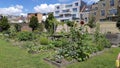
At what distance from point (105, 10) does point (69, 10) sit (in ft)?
90.2

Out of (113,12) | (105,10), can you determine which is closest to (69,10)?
(105,10)

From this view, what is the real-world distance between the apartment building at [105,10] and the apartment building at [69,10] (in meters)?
14.0

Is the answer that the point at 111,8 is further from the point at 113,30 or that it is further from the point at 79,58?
the point at 79,58

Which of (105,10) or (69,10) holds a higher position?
(69,10)

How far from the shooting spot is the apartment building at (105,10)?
47178mm

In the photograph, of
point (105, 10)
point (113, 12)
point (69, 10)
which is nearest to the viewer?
point (113, 12)

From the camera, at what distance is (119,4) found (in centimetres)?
4566

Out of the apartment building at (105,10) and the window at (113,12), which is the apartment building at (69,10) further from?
the window at (113,12)

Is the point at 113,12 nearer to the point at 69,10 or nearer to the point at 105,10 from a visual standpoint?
the point at 105,10

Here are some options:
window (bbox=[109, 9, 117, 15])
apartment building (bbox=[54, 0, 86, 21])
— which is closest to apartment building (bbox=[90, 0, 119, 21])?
window (bbox=[109, 9, 117, 15])

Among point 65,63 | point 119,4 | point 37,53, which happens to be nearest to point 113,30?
point 119,4

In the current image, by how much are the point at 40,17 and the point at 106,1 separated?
31911mm

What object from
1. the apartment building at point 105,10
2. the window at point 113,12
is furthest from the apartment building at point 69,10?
the window at point 113,12

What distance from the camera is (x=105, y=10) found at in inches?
1983
